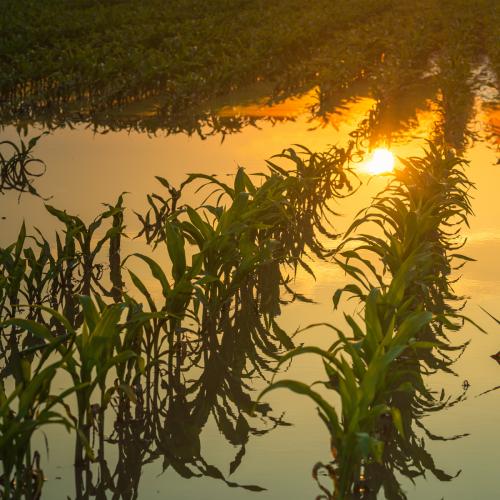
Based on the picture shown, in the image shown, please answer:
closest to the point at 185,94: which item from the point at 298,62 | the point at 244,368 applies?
the point at 298,62

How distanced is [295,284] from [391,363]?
210 centimetres

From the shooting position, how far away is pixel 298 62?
67.5 ft

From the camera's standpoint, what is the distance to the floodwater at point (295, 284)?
4.79m

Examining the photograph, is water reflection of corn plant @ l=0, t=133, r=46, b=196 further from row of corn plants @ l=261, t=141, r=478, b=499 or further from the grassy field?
the grassy field

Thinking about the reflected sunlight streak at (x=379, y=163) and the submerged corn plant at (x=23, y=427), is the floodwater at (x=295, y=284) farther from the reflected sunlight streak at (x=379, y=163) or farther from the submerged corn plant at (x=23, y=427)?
the submerged corn plant at (x=23, y=427)

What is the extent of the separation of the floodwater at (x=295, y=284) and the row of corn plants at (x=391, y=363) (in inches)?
4.7

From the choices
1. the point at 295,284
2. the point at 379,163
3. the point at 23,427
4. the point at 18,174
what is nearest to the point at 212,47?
the point at 379,163

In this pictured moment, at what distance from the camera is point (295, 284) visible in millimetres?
7676

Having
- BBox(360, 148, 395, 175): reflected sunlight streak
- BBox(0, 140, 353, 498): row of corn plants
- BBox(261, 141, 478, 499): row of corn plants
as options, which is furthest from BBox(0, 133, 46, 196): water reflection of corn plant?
BBox(261, 141, 478, 499): row of corn plants

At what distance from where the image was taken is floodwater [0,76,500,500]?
479 cm

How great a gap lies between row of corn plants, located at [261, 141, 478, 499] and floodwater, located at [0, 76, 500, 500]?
120 mm

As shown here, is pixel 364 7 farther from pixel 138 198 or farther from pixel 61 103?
pixel 138 198

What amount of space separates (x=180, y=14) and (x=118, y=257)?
776 inches

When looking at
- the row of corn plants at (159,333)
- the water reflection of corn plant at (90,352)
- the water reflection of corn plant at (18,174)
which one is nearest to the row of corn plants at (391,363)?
the row of corn plants at (159,333)
